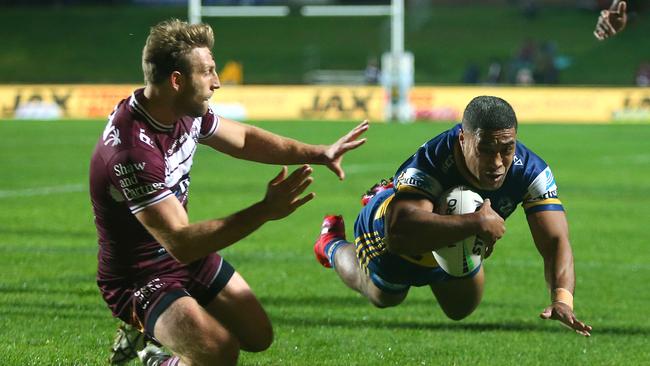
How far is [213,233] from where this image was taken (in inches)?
201

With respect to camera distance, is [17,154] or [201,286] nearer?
[201,286]

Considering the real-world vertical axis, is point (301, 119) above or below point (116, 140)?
below

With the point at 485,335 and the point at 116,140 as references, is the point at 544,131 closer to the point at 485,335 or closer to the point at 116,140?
the point at 485,335

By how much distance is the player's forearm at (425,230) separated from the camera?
5707 millimetres

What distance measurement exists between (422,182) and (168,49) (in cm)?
→ 161

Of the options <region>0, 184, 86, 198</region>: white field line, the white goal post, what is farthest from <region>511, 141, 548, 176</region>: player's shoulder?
the white goal post

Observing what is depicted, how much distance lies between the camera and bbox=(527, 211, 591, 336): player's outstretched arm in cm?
579

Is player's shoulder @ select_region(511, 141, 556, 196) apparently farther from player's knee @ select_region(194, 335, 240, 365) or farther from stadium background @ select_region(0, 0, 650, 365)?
player's knee @ select_region(194, 335, 240, 365)

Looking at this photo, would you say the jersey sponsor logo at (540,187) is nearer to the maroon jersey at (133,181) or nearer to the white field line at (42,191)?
the maroon jersey at (133,181)

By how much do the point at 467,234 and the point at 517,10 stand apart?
4706 cm

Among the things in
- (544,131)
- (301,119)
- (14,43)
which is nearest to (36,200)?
(544,131)

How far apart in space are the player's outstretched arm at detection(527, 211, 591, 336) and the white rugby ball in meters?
0.34

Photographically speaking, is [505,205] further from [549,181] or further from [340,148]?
[340,148]

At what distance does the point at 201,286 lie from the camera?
6070 mm
